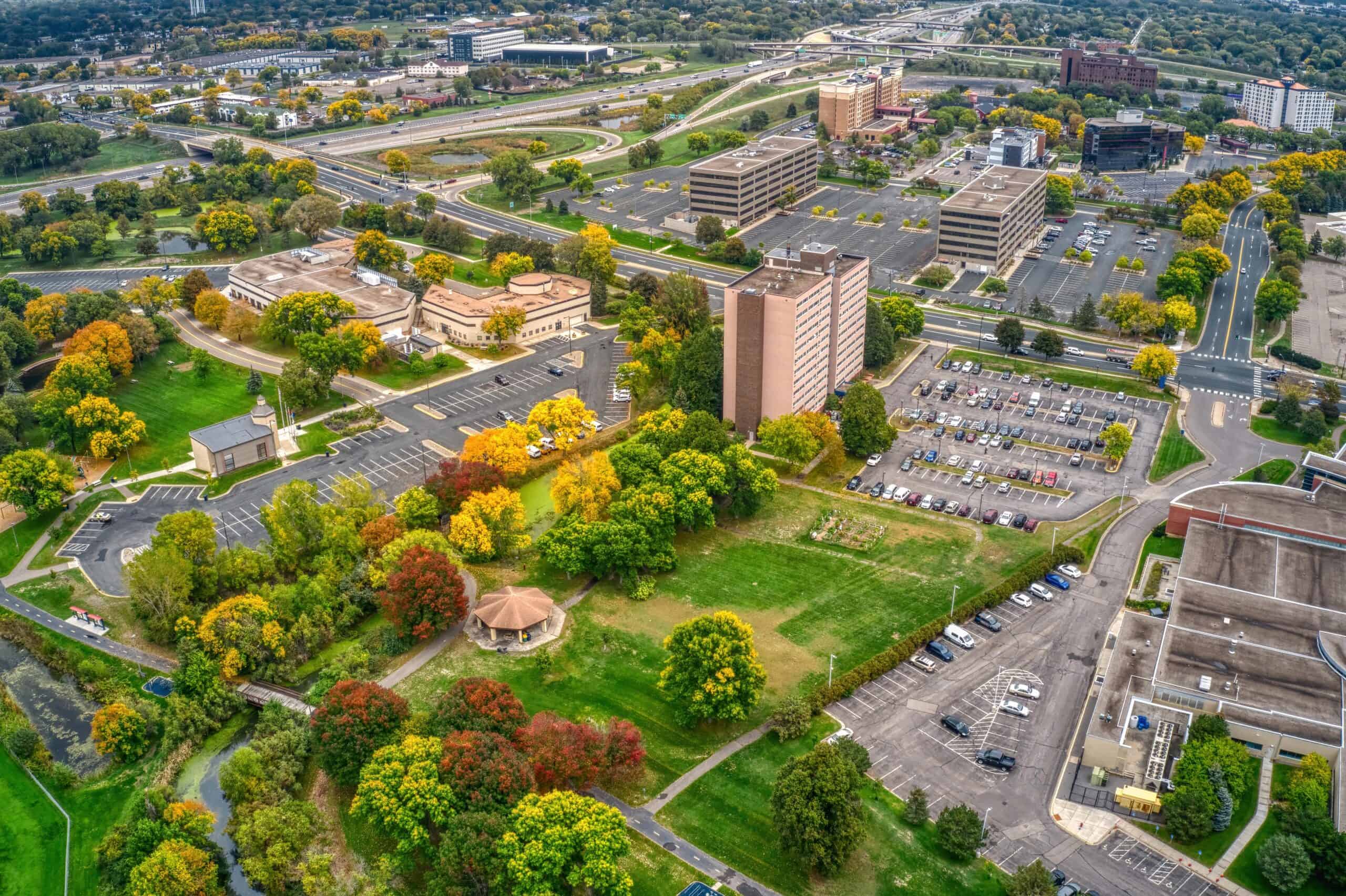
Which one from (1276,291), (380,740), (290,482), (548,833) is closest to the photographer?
(548,833)

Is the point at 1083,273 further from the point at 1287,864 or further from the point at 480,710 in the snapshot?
the point at 480,710

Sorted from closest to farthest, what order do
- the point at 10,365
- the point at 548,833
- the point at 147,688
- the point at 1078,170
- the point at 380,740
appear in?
the point at 548,833 → the point at 380,740 → the point at 147,688 → the point at 10,365 → the point at 1078,170

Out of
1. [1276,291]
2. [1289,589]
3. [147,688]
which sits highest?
[1276,291]

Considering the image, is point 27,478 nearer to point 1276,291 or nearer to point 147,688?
point 147,688

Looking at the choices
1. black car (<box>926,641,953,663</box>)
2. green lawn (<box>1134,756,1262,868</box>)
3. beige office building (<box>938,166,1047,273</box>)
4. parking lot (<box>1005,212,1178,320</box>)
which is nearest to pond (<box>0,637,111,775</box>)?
black car (<box>926,641,953,663</box>)

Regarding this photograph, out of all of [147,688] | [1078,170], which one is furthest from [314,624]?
[1078,170]

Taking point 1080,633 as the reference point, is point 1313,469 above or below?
above

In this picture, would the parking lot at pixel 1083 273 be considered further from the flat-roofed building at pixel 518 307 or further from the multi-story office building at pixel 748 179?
the flat-roofed building at pixel 518 307
